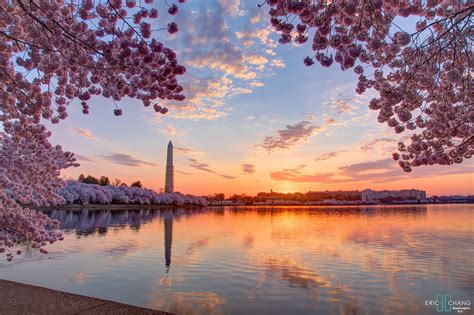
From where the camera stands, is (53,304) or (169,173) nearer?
(53,304)

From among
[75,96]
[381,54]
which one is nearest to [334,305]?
[381,54]

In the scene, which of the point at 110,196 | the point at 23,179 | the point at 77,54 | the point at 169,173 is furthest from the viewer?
the point at 169,173

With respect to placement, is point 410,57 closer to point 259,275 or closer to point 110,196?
point 259,275

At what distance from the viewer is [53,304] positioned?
7.77 meters

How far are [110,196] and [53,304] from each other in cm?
10442

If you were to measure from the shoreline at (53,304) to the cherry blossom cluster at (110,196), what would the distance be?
68590 mm

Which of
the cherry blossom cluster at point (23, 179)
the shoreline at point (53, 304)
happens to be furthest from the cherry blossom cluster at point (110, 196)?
the shoreline at point (53, 304)

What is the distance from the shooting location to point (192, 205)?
577ft

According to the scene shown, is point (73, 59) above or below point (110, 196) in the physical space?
above

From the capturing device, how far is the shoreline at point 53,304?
7.37 meters

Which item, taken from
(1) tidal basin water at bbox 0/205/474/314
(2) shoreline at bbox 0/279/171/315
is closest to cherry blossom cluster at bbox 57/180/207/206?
(1) tidal basin water at bbox 0/205/474/314

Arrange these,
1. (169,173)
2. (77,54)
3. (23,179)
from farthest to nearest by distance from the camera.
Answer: (169,173) < (23,179) < (77,54)

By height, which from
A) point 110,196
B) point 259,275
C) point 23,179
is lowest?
point 259,275

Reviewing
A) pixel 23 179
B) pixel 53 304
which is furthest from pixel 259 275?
pixel 23 179
